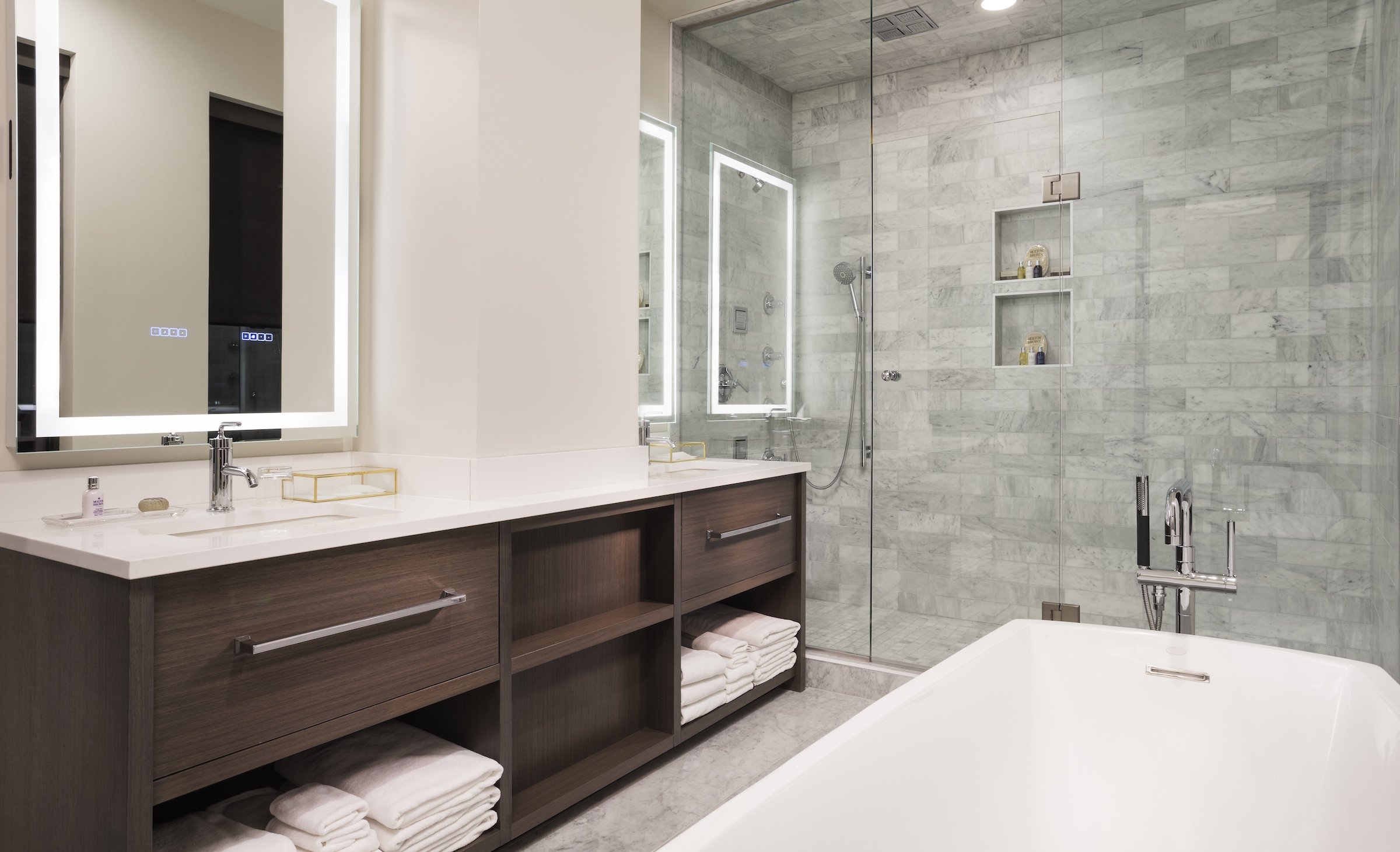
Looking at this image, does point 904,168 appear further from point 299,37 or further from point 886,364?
point 299,37

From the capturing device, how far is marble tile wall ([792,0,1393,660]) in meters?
2.20

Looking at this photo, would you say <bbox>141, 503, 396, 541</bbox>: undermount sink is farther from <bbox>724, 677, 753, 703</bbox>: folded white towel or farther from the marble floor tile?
<bbox>724, 677, 753, 703</bbox>: folded white towel

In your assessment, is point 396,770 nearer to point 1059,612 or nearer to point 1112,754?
point 1112,754

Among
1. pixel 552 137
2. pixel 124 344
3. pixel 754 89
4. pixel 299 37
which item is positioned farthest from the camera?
pixel 754 89

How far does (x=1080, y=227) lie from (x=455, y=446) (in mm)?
2004

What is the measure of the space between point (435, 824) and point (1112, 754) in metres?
1.50

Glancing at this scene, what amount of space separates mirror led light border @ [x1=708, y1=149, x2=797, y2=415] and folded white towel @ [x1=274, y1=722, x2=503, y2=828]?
1789 mm

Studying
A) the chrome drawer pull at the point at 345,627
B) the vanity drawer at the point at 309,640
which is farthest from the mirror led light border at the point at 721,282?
the chrome drawer pull at the point at 345,627

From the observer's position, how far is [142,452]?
1.75 m

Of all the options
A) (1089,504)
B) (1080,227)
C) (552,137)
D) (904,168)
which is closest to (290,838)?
(552,137)

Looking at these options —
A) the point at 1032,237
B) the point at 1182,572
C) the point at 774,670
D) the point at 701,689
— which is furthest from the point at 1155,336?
the point at 701,689

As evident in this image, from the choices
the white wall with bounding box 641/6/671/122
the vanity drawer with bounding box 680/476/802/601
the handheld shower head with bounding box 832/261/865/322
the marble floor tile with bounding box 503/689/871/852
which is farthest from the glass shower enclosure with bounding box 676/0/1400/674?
the marble floor tile with bounding box 503/689/871/852

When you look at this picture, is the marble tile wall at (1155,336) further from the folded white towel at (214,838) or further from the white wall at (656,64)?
the folded white towel at (214,838)

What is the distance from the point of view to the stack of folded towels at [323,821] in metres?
1.45
